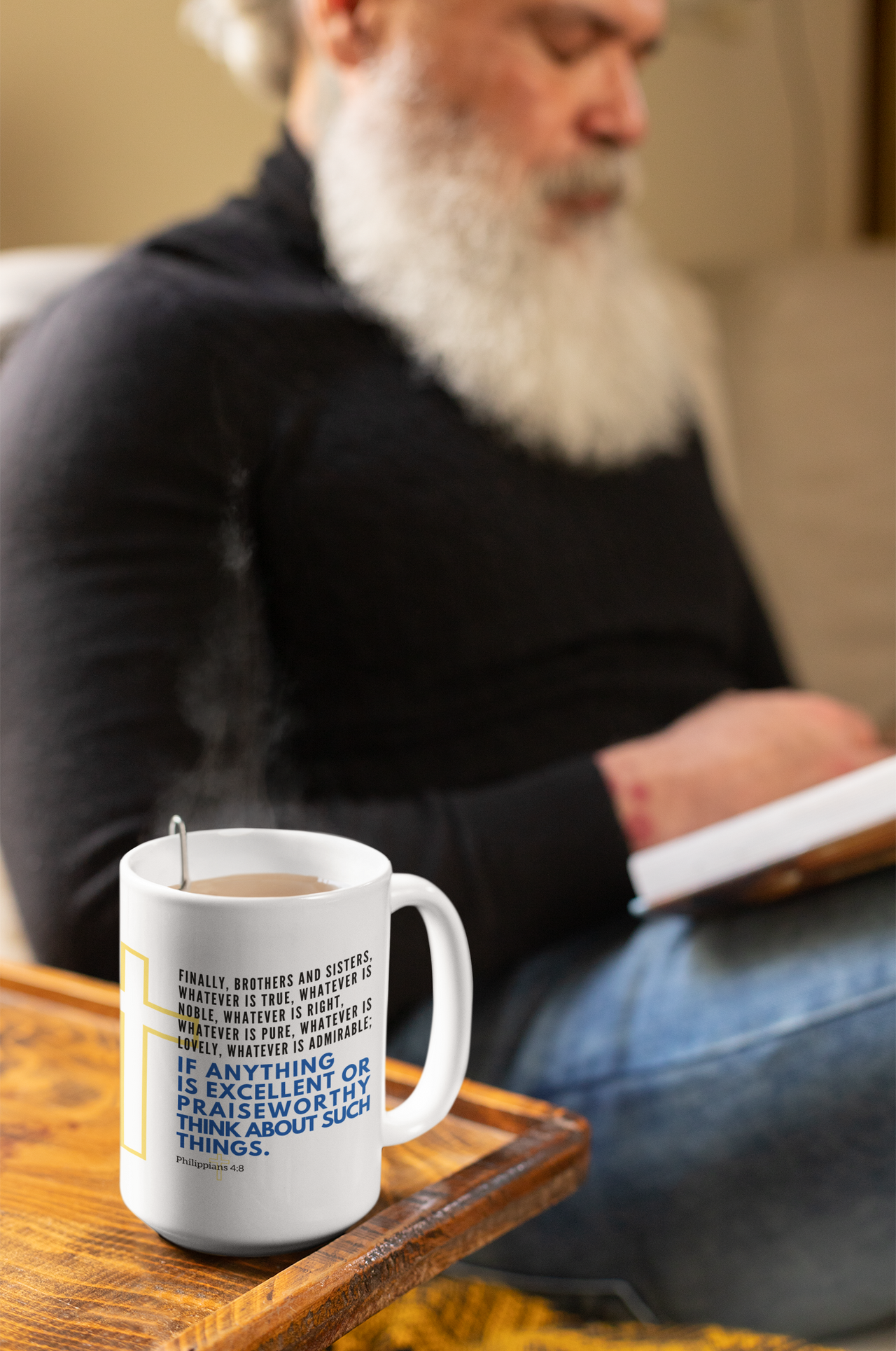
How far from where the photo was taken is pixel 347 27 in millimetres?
935

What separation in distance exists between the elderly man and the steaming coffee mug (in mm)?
238

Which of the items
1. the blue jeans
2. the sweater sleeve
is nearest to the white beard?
the sweater sleeve

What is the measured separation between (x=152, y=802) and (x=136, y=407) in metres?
0.25

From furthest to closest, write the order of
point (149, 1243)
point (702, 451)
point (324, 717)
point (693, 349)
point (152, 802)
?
point (693, 349) → point (702, 451) → point (324, 717) → point (152, 802) → point (149, 1243)

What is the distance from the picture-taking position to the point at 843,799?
0.53 meters

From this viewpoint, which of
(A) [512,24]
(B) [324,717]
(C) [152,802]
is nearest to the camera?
(C) [152,802]

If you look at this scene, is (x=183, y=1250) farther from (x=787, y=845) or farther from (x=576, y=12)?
(x=576, y=12)

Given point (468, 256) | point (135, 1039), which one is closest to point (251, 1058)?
point (135, 1039)

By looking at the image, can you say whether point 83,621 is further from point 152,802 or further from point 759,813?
point 759,813

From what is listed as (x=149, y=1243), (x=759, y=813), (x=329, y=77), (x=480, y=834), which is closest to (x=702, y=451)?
(x=329, y=77)

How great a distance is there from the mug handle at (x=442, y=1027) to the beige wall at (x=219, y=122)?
94cm

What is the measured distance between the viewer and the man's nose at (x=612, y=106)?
0.96m

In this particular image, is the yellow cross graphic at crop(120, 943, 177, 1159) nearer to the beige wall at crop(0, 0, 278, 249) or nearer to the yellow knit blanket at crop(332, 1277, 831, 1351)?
the yellow knit blanket at crop(332, 1277, 831, 1351)

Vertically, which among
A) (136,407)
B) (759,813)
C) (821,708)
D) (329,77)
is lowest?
(821,708)
